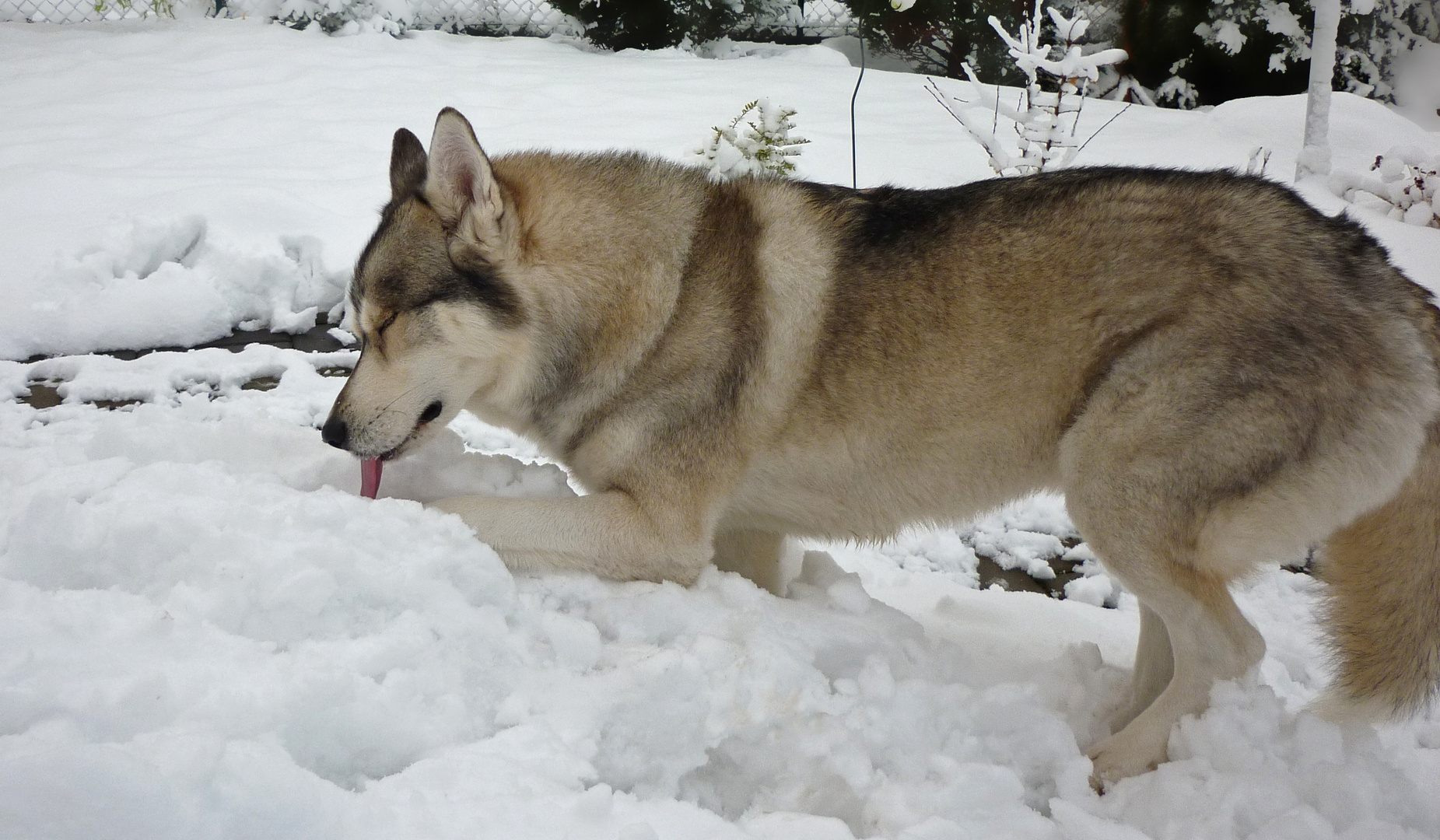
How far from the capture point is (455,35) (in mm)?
11031

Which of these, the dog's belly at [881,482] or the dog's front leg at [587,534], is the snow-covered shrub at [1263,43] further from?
the dog's front leg at [587,534]

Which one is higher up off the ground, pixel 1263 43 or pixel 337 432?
pixel 1263 43

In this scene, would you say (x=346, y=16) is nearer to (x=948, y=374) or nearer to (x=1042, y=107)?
(x=1042, y=107)

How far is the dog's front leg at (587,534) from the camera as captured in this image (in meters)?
2.64

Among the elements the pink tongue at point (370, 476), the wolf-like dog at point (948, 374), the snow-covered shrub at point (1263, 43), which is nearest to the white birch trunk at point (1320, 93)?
the snow-covered shrub at point (1263, 43)

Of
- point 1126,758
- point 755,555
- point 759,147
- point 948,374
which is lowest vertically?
point 1126,758

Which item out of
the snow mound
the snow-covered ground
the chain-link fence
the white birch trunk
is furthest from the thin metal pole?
the chain-link fence

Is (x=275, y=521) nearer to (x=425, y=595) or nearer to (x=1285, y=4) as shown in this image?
(x=425, y=595)

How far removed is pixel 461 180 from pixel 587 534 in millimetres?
1016

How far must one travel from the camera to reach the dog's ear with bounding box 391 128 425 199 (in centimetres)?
290

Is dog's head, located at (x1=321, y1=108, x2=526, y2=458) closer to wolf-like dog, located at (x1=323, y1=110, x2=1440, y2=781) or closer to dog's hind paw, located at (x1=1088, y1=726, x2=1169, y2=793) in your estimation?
wolf-like dog, located at (x1=323, y1=110, x2=1440, y2=781)

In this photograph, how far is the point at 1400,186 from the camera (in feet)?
22.1

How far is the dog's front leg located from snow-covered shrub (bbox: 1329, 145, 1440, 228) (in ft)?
20.6

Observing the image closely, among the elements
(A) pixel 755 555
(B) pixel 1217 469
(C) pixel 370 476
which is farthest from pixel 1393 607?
(C) pixel 370 476
